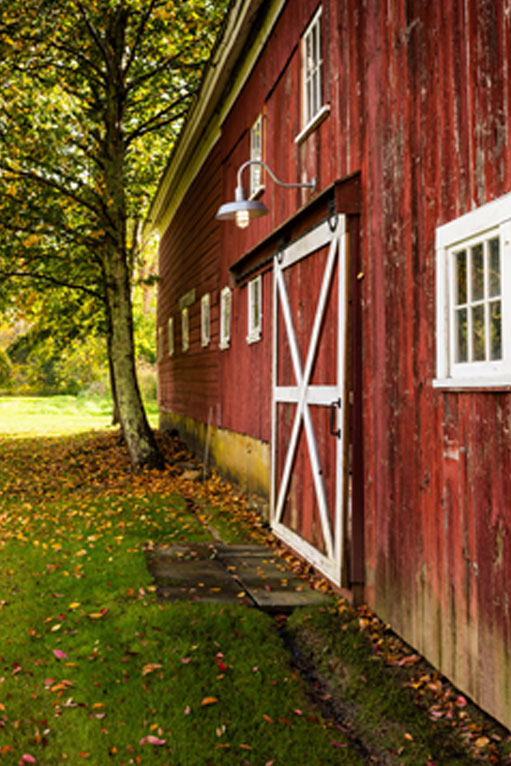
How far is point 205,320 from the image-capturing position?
49.6 ft

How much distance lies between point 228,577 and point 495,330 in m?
3.75

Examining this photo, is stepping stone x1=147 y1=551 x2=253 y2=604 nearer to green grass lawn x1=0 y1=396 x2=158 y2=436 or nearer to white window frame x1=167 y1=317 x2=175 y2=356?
white window frame x1=167 y1=317 x2=175 y2=356

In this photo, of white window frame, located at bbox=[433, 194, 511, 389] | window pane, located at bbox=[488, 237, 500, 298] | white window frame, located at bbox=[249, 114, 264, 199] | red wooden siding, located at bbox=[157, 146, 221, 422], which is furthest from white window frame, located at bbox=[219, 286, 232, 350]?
window pane, located at bbox=[488, 237, 500, 298]

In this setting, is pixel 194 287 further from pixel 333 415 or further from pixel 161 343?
pixel 333 415

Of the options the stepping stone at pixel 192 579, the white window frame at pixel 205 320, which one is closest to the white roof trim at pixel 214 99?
the white window frame at pixel 205 320

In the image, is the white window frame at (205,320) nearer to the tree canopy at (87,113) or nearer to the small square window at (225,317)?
the small square window at (225,317)

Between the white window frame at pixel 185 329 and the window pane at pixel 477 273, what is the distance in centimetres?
1393

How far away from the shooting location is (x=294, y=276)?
7.61 metres

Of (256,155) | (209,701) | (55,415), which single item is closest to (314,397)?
(209,701)

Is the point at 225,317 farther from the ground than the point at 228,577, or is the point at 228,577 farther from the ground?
the point at 225,317

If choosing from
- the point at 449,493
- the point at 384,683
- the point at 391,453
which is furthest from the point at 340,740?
the point at 391,453

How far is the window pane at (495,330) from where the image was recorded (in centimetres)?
373

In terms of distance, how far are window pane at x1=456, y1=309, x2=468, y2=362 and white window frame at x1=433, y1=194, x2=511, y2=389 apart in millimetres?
25

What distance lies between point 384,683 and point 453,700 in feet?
1.47
